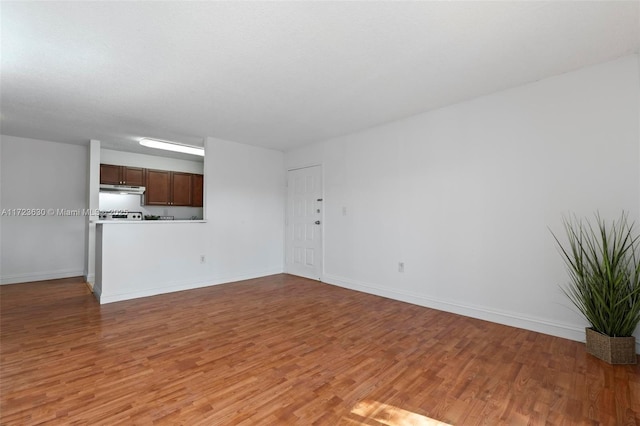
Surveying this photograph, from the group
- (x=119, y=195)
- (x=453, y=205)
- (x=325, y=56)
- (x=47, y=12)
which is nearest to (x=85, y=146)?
(x=119, y=195)

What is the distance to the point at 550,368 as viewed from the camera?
2.04m

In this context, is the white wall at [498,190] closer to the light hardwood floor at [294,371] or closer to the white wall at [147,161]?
the light hardwood floor at [294,371]

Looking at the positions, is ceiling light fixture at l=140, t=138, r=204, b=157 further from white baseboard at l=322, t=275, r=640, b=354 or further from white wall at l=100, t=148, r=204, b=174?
white baseboard at l=322, t=275, r=640, b=354

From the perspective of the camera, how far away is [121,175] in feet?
18.2

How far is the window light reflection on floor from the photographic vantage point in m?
1.49

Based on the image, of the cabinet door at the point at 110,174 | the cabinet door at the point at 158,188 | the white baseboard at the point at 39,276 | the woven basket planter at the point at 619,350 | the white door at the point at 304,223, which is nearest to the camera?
the woven basket planter at the point at 619,350

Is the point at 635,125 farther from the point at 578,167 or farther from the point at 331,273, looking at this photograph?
the point at 331,273

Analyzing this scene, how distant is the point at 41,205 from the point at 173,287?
314cm

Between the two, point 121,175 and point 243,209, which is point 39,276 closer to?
point 121,175

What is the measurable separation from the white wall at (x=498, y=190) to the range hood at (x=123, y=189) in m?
4.56

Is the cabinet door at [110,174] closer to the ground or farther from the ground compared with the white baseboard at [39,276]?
farther from the ground

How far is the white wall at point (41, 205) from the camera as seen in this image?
184 inches

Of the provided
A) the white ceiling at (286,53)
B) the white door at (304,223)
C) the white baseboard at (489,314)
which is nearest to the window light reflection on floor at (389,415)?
the white baseboard at (489,314)

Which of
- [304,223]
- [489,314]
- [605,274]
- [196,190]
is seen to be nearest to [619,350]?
[605,274]
